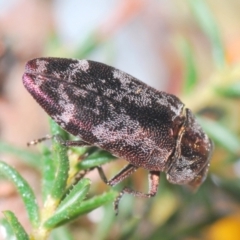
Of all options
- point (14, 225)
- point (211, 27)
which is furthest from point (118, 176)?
point (211, 27)

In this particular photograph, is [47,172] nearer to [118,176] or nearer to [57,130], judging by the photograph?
[57,130]

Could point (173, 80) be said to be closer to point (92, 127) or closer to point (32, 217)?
point (92, 127)

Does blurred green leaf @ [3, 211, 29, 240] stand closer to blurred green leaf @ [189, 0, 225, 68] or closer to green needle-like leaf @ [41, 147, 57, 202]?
green needle-like leaf @ [41, 147, 57, 202]

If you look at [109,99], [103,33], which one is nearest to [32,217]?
[109,99]

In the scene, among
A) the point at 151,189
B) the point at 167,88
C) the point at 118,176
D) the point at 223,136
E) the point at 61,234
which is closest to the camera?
the point at 61,234

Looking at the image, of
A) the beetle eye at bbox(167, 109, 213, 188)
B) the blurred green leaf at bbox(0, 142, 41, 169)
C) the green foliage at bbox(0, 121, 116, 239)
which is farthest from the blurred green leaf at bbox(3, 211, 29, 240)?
the beetle eye at bbox(167, 109, 213, 188)

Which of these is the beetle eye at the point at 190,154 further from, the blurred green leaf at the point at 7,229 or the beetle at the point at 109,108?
the blurred green leaf at the point at 7,229
